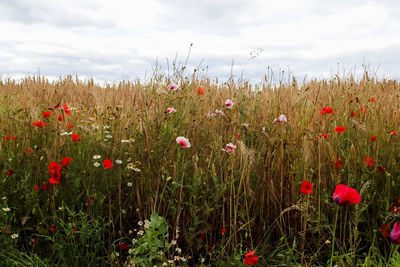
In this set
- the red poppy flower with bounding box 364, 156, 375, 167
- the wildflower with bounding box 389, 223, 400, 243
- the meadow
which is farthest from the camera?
the red poppy flower with bounding box 364, 156, 375, 167

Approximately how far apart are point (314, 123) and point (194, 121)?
99 cm

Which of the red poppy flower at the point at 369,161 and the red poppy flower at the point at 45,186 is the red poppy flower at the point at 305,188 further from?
the red poppy flower at the point at 45,186

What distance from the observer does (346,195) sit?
6.18ft

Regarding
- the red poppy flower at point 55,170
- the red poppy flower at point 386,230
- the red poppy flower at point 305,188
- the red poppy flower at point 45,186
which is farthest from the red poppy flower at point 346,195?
the red poppy flower at point 45,186

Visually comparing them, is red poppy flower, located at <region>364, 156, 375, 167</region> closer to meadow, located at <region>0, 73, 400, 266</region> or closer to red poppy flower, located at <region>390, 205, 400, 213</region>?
meadow, located at <region>0, 73, 400, 266</region>

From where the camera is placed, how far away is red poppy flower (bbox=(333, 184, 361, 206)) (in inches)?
73.5

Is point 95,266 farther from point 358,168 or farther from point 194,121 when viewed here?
point 358,168

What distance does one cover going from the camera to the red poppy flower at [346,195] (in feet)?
6.13

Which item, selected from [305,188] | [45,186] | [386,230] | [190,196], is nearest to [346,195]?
[305,188]

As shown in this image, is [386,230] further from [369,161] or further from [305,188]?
[305,188]

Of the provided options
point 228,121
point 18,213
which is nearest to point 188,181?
point 228,121

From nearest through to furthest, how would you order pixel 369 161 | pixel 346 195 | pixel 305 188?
pixel 346 195 → pixel 305 188 → pixel 369 161

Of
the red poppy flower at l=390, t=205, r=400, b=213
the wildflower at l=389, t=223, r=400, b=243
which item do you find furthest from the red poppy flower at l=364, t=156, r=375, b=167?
the wildflower at l=389, t=223, r=400, b=243

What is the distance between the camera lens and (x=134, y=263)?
6.67ft
